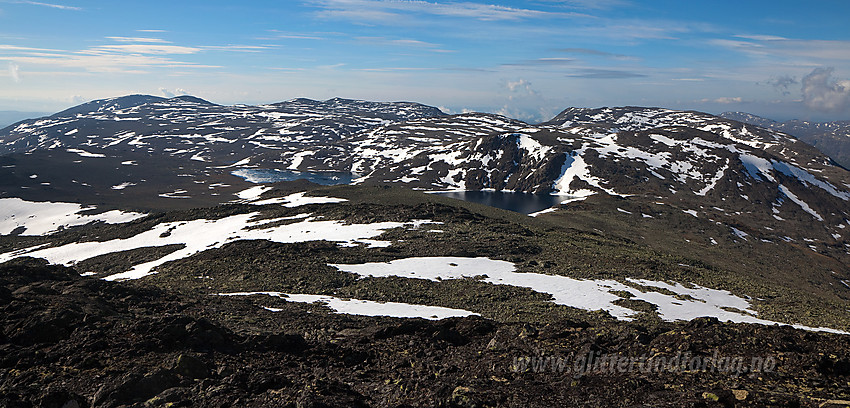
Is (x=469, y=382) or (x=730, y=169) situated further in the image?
(x=730, y=169)

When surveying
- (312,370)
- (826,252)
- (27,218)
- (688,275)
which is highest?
(312,370)

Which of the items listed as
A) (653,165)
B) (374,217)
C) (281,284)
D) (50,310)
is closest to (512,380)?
(50,310)

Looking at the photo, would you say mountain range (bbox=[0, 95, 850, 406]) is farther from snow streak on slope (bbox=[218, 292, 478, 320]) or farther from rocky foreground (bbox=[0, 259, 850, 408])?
snow streak on slope (bbox=[218, 292, 478, 320])

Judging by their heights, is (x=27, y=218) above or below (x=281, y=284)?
below

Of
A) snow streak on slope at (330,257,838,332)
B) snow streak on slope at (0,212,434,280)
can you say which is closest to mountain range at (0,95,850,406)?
snow streak on slope at (330,257,838,332)

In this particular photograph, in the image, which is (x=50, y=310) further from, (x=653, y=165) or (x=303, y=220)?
(x=653, y=165)

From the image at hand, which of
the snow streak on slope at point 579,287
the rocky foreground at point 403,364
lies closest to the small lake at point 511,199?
the snow streak on slope at point 579,287
